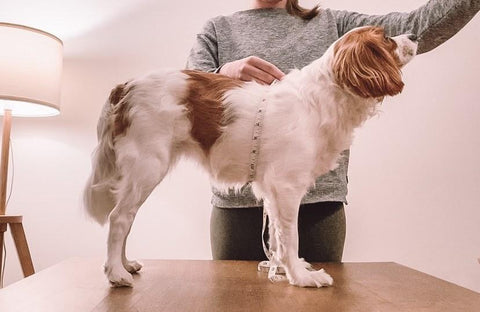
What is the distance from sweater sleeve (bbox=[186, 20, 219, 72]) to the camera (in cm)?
132

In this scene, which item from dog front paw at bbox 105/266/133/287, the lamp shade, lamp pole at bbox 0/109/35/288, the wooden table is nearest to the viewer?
the wooden table

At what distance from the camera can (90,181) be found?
3.13 ft

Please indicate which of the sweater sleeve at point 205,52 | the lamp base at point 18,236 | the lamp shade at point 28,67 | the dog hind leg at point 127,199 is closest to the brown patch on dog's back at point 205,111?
the dog hind leg at point 127,199

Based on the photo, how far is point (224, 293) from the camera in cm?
83

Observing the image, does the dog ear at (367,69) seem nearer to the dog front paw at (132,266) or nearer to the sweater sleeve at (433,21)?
the sweater sleeve at (433,21)

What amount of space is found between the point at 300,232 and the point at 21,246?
111 cm

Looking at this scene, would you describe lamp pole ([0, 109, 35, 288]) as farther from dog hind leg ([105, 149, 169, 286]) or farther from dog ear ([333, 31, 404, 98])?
dog ear ([333, 31, 404, 98])

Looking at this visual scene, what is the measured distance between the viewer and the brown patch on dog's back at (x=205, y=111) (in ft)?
3.08

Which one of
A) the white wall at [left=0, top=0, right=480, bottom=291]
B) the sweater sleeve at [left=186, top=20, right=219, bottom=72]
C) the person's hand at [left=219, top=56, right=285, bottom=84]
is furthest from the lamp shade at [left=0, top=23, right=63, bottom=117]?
the person's hand at [left=219, top=56, right=285, bottom=84]

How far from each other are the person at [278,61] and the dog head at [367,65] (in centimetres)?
29

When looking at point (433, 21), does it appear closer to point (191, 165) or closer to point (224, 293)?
point (224, 293)

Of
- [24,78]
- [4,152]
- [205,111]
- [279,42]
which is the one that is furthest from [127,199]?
[4,152]

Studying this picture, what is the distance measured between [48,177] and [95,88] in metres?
0.44

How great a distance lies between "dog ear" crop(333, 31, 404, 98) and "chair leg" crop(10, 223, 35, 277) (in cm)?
138
